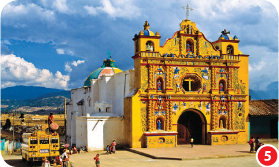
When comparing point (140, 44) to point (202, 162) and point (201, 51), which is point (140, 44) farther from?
point (202, 162)

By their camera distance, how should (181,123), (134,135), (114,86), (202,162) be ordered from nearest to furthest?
(202,162) → (134,135) → (181,123) → (114,86)

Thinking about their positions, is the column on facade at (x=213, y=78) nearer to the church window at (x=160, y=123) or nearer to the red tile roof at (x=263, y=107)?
the red tile roof at (x=263, y=107)

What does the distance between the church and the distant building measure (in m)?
1.56

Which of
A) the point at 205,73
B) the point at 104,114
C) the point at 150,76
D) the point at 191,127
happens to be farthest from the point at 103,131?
the point at 205,73

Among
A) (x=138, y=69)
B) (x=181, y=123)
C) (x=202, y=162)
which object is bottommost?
(x=202, y=162)

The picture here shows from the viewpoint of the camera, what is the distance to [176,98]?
35.6 meters

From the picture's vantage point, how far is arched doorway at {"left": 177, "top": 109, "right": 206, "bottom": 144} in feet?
119

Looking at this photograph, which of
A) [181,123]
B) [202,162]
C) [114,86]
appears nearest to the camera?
[202,162]

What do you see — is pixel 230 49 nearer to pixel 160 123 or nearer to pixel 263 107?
pixel 263 107

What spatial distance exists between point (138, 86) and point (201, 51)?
7465 mm

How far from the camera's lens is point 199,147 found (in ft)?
113

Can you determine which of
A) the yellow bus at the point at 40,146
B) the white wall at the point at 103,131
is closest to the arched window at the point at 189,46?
the white wall at the point at 103,131

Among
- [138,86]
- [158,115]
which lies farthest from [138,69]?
[158,115]

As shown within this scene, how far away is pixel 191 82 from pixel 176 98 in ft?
10.3
